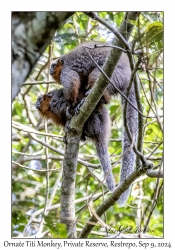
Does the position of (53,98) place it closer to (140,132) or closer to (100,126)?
(100,126)

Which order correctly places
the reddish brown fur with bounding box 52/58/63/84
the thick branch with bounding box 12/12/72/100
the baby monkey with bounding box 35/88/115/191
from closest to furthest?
the thick branch with bounding box 12/12/72/100
the baby monkey with bounding box 35/88/115/191
the reddish brown fur with bounding box 52/58/63/84

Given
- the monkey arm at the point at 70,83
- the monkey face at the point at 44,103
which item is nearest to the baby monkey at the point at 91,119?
the monkey face at the point at 44,103

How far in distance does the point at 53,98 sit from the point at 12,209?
6.82ft

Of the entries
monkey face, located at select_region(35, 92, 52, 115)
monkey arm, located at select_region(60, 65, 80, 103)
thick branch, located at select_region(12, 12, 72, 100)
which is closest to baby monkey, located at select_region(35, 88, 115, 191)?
monkey face, located at select_region(35, 92, 52, 115)

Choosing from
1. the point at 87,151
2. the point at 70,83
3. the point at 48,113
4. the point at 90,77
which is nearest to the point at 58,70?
the point at 70,83

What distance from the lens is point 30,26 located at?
4.68 ft

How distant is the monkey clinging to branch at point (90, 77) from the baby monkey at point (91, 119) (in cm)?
16

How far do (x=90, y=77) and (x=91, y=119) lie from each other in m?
0.47

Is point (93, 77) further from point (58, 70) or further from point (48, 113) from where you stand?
point (48, 113)

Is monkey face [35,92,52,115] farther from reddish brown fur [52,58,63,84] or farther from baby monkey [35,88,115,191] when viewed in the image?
reddish brown fur [52,58,63,84]

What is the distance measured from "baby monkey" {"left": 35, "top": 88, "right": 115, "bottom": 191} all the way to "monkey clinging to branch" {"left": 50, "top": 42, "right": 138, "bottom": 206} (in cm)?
16

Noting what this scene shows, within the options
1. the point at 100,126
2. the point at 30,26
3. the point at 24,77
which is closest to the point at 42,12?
the point at 30,26

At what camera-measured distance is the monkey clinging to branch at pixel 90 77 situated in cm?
379

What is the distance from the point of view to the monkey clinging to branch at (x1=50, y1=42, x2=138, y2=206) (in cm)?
379
